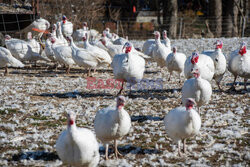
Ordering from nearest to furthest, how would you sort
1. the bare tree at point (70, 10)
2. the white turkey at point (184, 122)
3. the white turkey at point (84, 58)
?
the white turkey at point (184, 122)
the white turkey at point (84, 58)
the bare tree at point (70, 10)

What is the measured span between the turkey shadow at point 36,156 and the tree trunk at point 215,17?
844 inches

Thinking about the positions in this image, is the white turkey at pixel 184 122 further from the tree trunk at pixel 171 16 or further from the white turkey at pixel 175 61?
the tree trunk at pixel 171 16

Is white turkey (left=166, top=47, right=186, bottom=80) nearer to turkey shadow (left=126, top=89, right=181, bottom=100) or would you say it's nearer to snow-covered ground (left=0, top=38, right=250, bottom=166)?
snow-covered ground (left=0, top=38, right=250, bottom=166)

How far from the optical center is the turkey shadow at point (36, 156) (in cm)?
494

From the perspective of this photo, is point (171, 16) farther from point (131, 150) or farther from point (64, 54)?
point (131, 150)

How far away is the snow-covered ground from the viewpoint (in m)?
5.01

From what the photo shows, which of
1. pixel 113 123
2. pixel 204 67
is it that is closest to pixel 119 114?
pixel 113 123

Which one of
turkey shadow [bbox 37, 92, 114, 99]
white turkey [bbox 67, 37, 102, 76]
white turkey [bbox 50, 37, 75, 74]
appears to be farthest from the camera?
white turkey [bbox 50, 37, 75, 74]

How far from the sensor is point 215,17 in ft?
81.1

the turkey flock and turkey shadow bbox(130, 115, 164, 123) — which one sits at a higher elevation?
the turkey flock

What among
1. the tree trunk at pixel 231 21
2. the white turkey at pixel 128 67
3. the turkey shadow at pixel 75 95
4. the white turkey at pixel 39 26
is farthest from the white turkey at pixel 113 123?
the tree trunk at pixel 231 21

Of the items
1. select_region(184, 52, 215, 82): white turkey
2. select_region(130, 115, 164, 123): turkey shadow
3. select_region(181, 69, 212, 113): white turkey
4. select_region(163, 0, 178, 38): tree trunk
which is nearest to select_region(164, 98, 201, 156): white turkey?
select_region(181, 69, 212, 113): white turkey

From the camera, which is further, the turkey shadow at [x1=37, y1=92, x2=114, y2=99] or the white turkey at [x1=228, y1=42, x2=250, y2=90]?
the white turkey at [x1=228, y1=42, x2=250, y2=90]

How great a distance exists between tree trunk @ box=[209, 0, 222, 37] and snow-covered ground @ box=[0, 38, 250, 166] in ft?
46.6
